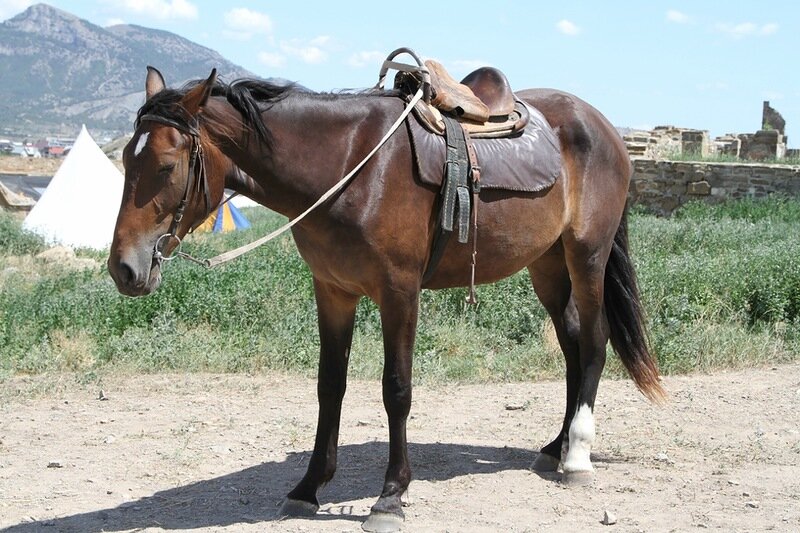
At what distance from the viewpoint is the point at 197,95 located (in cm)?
423

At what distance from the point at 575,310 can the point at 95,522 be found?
3.10 metres

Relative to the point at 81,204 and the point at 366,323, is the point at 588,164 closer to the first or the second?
the point at 366,323

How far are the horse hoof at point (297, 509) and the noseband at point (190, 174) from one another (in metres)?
1.51

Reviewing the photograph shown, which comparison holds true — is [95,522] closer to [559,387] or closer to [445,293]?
[559,387]

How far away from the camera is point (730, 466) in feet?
18.2

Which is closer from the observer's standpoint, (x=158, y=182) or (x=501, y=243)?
(x=158, y=182)

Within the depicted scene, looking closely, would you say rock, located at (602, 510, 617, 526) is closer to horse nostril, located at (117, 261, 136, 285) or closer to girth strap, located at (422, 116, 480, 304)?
girth strap, located at (422, 116, 480, 304)

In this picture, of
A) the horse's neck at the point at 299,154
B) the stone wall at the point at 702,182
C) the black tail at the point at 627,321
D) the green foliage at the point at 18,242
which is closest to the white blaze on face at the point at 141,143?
the horse's neck at the point at 299,154

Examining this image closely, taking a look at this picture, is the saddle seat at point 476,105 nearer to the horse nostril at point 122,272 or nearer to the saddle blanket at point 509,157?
the saddle blanket at point 509,157

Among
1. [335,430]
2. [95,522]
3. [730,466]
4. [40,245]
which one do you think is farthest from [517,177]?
[40,245]

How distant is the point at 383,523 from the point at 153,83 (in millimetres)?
2389

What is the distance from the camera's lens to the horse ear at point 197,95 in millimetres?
4213

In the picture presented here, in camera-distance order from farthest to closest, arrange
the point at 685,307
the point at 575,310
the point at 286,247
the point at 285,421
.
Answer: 1. the point at 286,247
2. the point at 685,307
3. the point at 285,421
4. the point at 575,310

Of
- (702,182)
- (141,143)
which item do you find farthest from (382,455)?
(702,182)
